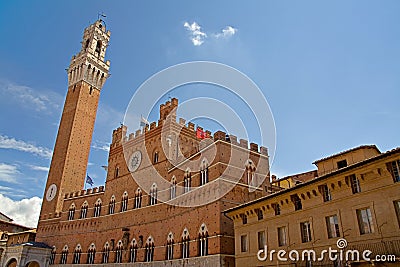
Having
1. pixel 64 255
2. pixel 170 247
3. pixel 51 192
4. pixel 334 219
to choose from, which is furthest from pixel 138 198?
pixel 334 219

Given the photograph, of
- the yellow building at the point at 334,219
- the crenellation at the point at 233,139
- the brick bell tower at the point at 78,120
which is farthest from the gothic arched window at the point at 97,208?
the yellow building at the point at 334,219

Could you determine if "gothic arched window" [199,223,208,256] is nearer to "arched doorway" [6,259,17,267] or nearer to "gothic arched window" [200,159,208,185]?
"gothic arched window" [200,159,208,185]

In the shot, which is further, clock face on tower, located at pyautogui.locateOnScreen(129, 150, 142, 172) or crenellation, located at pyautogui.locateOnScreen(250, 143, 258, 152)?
clock face on tower, located at pyautogui.locateOnScreen(129, 150, 142, 172)

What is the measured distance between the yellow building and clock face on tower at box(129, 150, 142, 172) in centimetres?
1530

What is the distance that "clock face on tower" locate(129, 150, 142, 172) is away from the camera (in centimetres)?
3278

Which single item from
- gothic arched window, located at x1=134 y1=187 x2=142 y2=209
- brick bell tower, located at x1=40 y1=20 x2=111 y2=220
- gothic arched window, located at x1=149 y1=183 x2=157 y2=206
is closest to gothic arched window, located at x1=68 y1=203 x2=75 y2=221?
brick bell tower, located at x1=40 y1=20 x2=111 y2=220

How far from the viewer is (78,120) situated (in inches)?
1775

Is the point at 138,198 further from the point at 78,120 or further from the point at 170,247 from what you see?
the point at 78,120

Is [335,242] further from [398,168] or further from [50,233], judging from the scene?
[50,233]

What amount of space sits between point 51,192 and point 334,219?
36069 millimetres

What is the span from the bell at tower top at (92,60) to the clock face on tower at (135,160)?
19678 mm

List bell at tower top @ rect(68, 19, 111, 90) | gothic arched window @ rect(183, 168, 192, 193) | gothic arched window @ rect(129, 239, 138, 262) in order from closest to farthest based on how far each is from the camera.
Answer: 1. gothic arched window @ rect(183, 168, 192, 193)
2. gothic arched window @ rect(129, 239, 138, 262)
3. bell at tower top @ rect(68, 19, 111, 90)

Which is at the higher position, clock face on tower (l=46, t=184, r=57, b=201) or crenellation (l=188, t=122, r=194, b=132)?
crenellation (l=188, t=122, r=194, b=132)

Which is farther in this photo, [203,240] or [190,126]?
[190,126]
